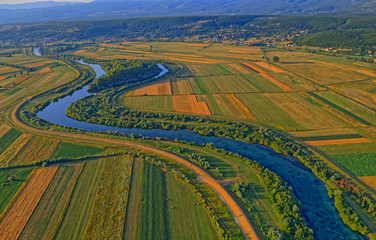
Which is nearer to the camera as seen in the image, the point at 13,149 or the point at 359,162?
the point at 359,162

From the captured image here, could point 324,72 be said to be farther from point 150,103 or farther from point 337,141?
point 150,103

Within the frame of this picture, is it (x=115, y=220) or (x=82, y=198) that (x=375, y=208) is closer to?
(x=115, y=220)

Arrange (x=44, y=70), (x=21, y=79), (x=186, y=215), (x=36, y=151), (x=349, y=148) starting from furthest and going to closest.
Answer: (x=44, y=70) < (x=21, y=79) < (x=36, y=151) < (x=349, y=148) < (x=186, y=215)

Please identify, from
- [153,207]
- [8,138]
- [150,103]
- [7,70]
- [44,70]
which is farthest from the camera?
[44,70]

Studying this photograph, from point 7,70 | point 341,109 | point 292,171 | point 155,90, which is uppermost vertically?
point 7,70

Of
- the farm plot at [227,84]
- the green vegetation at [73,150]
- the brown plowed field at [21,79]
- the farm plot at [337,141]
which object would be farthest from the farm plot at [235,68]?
the brown plowed field at [21,79]

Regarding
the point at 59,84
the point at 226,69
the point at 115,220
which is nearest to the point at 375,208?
the point at 115,220

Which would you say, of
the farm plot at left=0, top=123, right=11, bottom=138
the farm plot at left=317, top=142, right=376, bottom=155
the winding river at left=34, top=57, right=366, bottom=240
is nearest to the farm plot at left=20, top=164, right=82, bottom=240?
the winding river at left=34, top=57, right=366, bottom=240

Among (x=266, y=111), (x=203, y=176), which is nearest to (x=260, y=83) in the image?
(x=266, y=111)

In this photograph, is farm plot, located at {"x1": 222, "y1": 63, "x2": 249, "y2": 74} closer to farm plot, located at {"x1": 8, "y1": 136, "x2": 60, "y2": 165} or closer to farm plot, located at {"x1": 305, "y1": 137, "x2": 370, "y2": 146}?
farm plot, located at {"x1": 305, "y1": 137, "x2": 370, "y2": 146}
